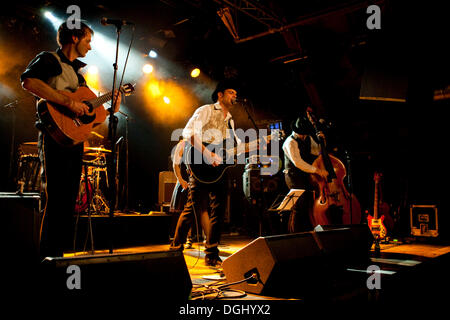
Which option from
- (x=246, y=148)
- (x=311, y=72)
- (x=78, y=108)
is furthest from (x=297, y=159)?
(x=311, y=72)

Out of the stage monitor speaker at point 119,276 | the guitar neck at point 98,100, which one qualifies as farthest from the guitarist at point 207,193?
the stage monitor speaker at point 119,276

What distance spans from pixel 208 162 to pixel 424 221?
227 inches

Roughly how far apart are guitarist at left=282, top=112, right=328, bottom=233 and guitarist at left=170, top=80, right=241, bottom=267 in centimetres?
191

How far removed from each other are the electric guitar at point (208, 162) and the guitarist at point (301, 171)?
1908mm

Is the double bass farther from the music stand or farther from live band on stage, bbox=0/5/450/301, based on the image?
the music stand

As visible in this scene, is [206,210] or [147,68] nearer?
[206,210]

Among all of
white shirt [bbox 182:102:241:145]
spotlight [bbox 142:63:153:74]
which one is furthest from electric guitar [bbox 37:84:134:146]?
spotlight [bbox 142:63:153:74]

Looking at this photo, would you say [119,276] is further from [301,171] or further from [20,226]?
[301,171]

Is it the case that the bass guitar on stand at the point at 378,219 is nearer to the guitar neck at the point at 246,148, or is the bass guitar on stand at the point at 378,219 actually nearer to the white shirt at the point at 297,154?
the white shirt at the point at 297,154

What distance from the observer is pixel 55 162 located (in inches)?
91.6

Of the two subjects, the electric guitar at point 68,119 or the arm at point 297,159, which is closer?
the electric guitar at point 68,119

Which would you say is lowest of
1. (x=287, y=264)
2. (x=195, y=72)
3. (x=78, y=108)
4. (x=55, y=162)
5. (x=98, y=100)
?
(x=287, y=264)

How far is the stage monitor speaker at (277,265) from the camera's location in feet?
6.96

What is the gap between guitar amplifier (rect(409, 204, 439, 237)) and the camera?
6.66 metres
